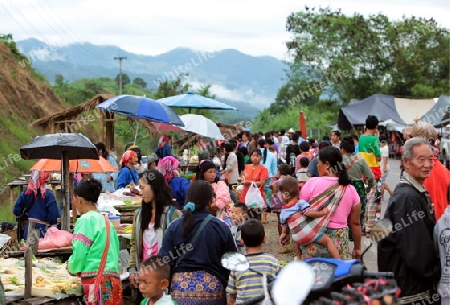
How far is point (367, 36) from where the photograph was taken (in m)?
48.8

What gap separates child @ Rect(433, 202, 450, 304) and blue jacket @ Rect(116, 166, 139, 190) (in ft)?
30.7

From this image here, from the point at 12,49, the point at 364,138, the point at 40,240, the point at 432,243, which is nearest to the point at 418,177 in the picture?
the point at 432,243

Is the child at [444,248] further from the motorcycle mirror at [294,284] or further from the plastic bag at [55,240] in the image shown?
the plastic bag at [55,240]

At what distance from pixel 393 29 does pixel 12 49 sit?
25.0 meters

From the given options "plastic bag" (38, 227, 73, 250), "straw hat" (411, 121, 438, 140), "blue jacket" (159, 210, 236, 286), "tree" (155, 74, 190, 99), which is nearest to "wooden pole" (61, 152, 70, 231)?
"plastic bag" (38, 227, 73, 250)

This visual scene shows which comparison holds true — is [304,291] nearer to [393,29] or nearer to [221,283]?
[221,283]

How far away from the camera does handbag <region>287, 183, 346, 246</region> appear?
277 inches

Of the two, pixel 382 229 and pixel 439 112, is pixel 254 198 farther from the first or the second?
pixel 439 112

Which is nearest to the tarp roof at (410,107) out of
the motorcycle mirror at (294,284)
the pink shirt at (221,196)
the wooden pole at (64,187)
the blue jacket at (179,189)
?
the blue jacket at (179,189)

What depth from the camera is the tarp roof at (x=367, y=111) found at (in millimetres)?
33897

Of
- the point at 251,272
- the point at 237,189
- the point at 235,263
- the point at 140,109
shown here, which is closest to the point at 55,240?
the point at 251,272

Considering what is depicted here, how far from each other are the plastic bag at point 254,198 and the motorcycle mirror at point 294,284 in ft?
28.7

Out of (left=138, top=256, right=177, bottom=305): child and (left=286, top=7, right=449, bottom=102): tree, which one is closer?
(left=138, top=256, right=177, bottom=305): child

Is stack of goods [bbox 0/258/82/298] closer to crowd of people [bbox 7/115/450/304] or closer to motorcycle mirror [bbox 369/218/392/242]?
crowd of people [bbox 7/115/450/304]
